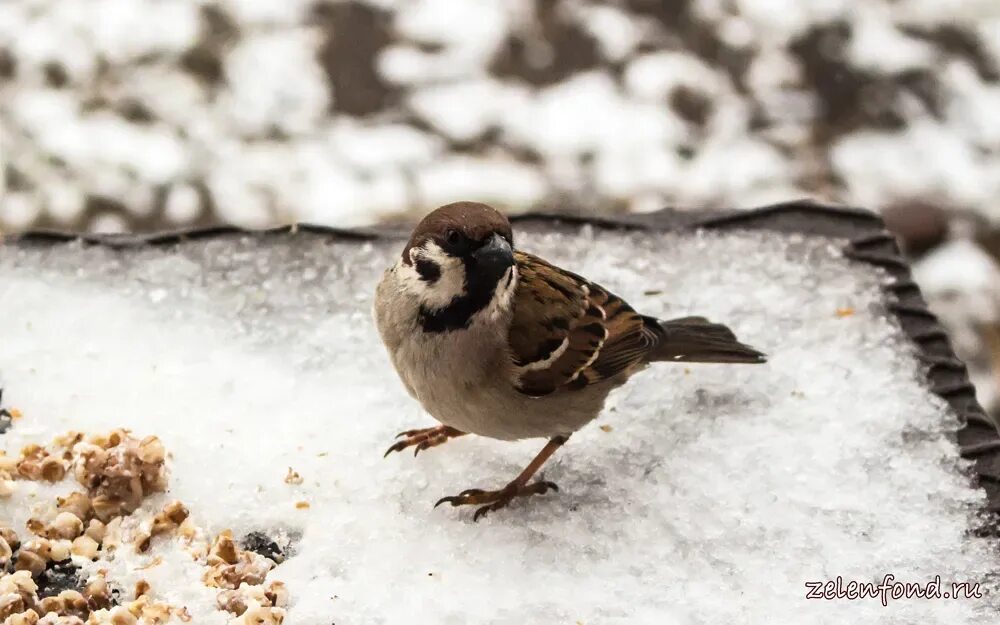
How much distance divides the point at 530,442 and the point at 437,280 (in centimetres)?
54

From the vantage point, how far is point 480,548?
2.40 meters

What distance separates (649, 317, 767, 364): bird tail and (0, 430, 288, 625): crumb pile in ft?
3.07

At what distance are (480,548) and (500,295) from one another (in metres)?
0.48

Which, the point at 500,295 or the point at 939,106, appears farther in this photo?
the point at 939,106

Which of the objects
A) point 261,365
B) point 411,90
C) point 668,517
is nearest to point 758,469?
point 668,517

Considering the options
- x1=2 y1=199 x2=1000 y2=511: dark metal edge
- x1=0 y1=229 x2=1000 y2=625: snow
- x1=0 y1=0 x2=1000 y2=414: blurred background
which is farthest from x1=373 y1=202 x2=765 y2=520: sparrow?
x1=0 y1=0 x2=1000 y2=414: blurred background

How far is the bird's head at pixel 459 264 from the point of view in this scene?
226 cm

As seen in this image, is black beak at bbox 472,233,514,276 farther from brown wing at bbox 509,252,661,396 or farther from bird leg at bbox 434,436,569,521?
bird leg at bbox 434,436,569,521

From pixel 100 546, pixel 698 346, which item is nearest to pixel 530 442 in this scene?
pixel 698 346

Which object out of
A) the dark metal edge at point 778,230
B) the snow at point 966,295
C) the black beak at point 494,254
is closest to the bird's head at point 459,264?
the black beak at point 494,254

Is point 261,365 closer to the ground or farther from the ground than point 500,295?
closer to the ground

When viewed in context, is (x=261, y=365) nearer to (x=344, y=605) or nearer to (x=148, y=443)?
(x=148, y=443)

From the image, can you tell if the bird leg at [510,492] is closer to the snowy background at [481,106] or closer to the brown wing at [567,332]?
the brown wing at [567,332]

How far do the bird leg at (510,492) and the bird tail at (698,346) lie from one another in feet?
1.00
